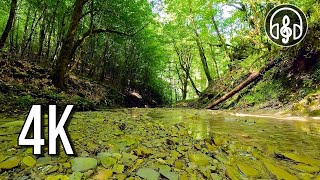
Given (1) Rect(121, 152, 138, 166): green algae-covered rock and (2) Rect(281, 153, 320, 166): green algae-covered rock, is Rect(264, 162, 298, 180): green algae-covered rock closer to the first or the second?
(2) Rect(281, 153, 320, 166): green algae-covered rock

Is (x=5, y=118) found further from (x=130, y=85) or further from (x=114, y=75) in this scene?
(x=130, y=85)

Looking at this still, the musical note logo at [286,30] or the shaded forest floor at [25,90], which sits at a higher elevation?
the musical note logo at [286,30]

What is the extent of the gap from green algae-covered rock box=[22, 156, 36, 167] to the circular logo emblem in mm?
8998

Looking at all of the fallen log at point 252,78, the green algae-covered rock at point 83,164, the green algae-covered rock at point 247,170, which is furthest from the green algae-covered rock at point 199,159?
the fallen log at point 252,78

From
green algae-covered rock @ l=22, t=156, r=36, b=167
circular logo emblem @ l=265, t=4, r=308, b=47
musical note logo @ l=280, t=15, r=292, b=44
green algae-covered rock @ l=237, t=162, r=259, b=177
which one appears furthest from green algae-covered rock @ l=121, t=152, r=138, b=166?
musical note logo @ l=280, t=15, r=292, b=44

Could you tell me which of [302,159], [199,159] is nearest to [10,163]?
[199,159]

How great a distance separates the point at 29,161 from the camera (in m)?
2.35

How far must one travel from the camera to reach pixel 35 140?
2.80 meters

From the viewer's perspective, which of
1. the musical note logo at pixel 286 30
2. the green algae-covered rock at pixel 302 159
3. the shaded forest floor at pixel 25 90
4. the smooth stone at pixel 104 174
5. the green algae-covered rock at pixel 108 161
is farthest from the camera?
the musical note logo at pixel 286 30

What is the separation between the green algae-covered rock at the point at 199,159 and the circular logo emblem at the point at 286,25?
24.8ft

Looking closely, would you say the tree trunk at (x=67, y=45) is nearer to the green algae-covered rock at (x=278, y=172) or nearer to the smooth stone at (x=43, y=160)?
the smooth stone at (x=43, y=160)

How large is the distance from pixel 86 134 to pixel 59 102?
12.8 ft

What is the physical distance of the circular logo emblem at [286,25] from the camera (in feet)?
28.8

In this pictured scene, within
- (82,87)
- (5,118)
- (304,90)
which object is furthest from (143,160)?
(82,87)
